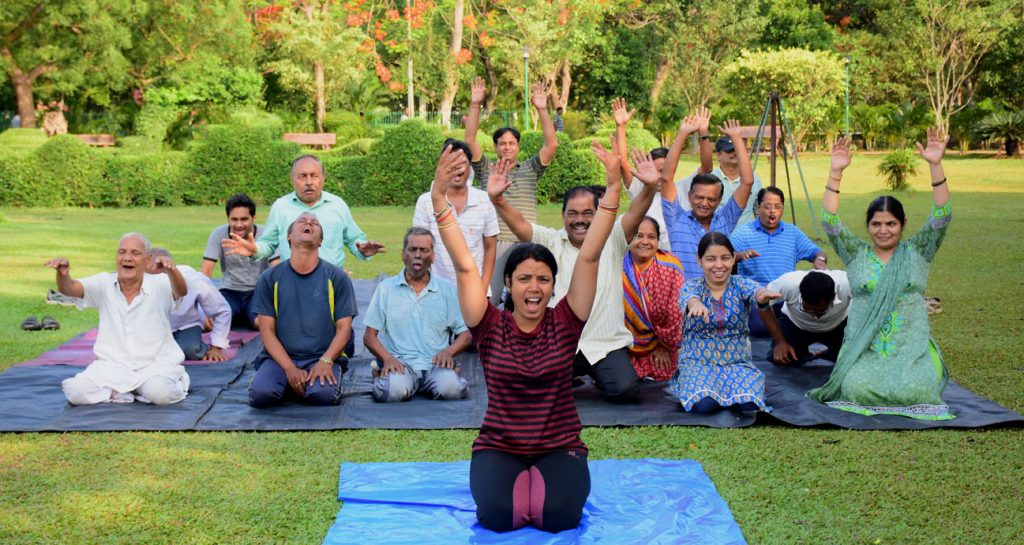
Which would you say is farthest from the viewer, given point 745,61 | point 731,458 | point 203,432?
point 745,61

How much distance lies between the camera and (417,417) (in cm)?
617

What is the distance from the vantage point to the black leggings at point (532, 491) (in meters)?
4.33

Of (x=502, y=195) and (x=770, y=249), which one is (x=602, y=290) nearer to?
(x=502, y=195)

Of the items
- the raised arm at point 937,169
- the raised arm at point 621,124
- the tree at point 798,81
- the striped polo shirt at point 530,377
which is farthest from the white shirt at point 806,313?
the tree at point 798,81

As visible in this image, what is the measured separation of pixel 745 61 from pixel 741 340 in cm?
2950

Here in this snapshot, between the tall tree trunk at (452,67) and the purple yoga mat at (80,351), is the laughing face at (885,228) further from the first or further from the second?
the tall tree trunk at (452,67)

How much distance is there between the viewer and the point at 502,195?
5.13 m

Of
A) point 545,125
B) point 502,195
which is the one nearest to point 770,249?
point 545,125

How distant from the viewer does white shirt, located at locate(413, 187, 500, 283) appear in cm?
763

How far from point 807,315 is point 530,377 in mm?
3366

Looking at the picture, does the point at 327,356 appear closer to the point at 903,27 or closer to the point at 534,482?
the point at 534,482

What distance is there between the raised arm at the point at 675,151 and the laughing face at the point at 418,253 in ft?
5.25

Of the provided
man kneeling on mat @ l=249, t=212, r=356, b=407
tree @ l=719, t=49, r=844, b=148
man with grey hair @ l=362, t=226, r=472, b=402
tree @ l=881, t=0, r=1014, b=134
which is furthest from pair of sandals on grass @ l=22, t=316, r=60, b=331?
tree @ l=881, t=0, r=1014, b=134

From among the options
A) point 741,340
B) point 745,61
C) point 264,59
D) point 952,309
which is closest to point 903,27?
point 745,61
